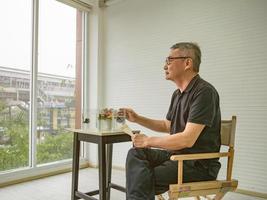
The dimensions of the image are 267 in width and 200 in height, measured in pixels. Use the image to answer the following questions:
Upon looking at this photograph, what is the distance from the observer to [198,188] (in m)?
1.56

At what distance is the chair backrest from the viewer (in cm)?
183

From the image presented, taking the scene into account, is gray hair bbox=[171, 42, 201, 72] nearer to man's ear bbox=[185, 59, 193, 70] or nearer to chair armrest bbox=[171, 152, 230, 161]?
man's ear bbox=[185, 59, 193, 70]

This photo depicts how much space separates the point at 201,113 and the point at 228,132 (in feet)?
1.46

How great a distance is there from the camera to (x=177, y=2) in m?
3.33

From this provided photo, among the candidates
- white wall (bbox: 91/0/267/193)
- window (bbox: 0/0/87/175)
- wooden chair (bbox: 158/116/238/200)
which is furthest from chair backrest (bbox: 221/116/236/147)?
window (bbox: 0/0/87/175)

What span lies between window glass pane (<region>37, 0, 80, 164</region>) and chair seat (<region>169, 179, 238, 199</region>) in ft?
7.94

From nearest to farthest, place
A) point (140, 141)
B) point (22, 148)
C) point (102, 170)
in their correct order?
point (140, 141)
point (102, 170)
point (22, 148)

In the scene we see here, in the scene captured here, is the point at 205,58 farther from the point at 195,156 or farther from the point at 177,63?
the point at 195,156

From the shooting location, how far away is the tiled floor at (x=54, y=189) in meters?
2.64

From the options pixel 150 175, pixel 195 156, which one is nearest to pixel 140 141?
pixel 150 175

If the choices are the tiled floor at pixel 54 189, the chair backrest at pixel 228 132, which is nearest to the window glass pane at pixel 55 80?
the tiled floor at pixel 54 189

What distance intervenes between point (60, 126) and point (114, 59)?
48.2 inches

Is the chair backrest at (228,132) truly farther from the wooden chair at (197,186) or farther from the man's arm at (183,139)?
the man's arm at (183,139)

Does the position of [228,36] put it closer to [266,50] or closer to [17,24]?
[266,50]
